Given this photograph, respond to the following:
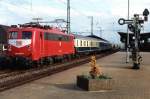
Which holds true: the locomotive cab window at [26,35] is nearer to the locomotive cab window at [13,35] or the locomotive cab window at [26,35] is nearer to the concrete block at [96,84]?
the locomotive cab window at [13,35]

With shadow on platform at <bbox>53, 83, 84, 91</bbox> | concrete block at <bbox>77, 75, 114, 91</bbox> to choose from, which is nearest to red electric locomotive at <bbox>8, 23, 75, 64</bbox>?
shadow on platform at <bbox>53, 83, 84, 91</bbox>

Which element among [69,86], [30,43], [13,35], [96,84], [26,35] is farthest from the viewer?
[13,35]

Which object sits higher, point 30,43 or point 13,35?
point 13,35

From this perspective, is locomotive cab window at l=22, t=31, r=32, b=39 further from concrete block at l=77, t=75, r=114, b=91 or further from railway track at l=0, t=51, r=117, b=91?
concrete block at l=77, t=75, r=114, b=91

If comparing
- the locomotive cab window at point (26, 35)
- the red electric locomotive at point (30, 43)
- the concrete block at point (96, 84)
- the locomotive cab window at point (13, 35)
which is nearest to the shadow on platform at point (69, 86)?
the concrete block at point (96, 84)

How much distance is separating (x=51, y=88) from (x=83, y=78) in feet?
4.40

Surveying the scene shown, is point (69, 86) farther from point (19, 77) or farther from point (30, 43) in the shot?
point (30, 43)

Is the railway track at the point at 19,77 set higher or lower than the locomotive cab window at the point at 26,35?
lower

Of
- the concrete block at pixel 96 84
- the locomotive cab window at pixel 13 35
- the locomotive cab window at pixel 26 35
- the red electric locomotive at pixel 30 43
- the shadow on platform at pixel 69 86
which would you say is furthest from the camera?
the locomotive cab window at pixel 13 35

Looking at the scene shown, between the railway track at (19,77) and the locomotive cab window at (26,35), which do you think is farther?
the locomotive cab window at (26,35)

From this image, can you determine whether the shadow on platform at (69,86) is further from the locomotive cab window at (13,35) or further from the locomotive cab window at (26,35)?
the locomotive cab window at (13,35)

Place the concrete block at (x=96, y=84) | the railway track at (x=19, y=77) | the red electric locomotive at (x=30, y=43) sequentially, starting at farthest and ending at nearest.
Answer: the red electric locomotive at (x=30, y=43), the railway track at (x=19, y=77), the concrete block at (x=96, y=84)

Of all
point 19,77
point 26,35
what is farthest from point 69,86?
point 26,35

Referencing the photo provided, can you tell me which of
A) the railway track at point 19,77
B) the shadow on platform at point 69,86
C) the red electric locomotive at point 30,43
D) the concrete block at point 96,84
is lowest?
the railway track at point 19,77
